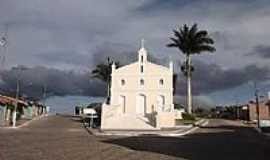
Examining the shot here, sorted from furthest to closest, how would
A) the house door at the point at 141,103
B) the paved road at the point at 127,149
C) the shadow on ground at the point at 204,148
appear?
the house door at the point at 141,103 < the shadow on ground at the point at 204,148 < the paved road at the point at 127,149

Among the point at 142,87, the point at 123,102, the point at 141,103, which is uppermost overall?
the point at 142,87

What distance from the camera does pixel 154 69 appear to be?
57031mm

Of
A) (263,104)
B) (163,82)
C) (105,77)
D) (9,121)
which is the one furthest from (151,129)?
(263,104)

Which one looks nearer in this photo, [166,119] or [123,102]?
[166,119]

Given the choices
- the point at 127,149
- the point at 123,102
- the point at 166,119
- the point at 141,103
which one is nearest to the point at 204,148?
the point at 127,149

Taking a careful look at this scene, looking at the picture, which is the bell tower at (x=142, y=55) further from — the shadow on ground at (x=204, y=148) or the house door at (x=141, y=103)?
the shadow on ground at (x=204, y=148)

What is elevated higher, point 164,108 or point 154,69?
point 154,69

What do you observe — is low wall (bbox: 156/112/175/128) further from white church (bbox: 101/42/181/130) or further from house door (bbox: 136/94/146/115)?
house door (bbox: 136/94/146/115)

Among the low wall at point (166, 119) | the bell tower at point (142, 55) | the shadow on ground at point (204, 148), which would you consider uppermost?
the bell tower at point (142, 55)

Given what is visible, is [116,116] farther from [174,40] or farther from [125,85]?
[174,40]

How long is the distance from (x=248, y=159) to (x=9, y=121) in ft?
137

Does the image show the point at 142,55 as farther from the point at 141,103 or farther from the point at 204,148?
the point at 204,148

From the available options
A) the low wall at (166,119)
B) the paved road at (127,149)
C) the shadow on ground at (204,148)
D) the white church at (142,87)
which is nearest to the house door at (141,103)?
the white church at (142,87)

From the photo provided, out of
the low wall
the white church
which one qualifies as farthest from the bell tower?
the low wall
